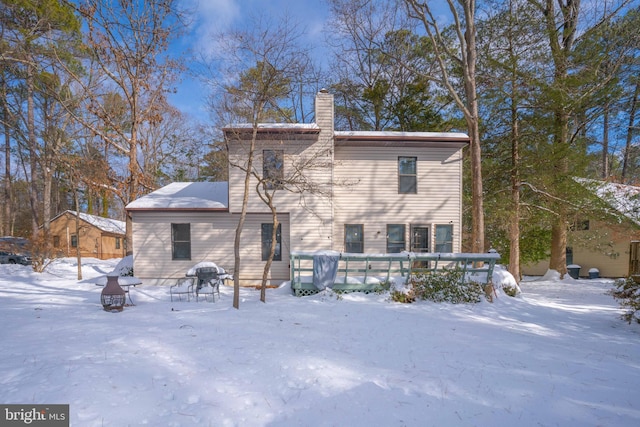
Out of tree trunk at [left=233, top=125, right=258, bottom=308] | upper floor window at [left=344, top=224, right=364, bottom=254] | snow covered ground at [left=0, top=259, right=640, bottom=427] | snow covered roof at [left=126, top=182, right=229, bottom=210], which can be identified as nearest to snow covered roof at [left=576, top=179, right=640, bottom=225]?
snow covered ground at [left=0, top=259, right=640, bottom=427]

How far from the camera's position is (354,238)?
1157 centimetres

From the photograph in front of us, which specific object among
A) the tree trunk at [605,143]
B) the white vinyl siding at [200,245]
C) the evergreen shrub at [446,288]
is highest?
the tree trunk at [605,143]

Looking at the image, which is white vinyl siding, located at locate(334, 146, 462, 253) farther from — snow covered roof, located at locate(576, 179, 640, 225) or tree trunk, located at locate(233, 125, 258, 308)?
snow covered roof, located at locate(576, 179, 640, 225)

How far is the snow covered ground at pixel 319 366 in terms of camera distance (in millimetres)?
2914

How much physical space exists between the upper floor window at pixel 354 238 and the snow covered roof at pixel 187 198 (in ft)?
15.5

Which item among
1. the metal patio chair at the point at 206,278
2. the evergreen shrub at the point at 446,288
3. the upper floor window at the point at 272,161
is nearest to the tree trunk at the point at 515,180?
the evergreen shrub at the point at 446,288

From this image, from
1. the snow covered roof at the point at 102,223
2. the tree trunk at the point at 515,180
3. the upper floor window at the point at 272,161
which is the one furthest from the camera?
the snow covered roof at the point at 102,223

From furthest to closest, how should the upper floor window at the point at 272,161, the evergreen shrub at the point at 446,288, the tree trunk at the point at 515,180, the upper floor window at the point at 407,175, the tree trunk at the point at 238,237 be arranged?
the upper floor window at the point at 407,175 < the tree trunk at the point at 515,180 < the upper floor window at the point at 272,161 < the evergreen shrub at the point at 446,288 < the tree trunk at the point at 238,237

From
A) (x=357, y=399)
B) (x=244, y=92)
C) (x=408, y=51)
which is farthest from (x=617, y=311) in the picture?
(x=408, y=51)

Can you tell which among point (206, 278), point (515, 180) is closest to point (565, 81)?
point (515, 180)

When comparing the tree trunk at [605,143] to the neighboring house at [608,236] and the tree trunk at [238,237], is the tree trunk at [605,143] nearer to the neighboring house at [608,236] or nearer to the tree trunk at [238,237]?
the neighboring house at [608,236]

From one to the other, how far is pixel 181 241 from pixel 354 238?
6734 mm

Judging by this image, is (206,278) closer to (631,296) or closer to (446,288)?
(446,288)

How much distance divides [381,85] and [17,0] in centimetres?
1829
